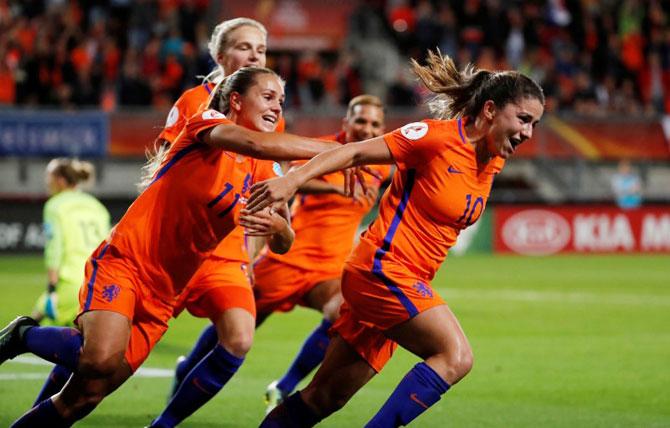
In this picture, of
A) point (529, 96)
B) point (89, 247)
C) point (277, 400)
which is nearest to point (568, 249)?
point (89, 247)

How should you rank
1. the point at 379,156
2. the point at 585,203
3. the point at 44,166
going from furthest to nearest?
the point at 585,203, the point at 44,166, the point at 379,156

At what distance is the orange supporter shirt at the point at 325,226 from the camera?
8.77m

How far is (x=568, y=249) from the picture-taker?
80.7 feet

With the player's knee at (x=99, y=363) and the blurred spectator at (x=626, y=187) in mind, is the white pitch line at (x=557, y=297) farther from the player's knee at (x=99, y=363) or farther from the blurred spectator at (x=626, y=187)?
the player's knee at (x=99, y=363)

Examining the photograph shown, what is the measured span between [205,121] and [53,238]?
200 inches

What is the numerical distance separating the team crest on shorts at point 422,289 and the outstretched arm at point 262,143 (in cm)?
79

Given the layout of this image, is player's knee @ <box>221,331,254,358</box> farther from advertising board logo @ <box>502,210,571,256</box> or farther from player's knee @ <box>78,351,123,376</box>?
advertising board logo @ <box>502,210,571,256</box>

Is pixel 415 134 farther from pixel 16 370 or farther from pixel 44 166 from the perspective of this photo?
pixel 44 166

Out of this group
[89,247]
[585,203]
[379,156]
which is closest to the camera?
[379,156]

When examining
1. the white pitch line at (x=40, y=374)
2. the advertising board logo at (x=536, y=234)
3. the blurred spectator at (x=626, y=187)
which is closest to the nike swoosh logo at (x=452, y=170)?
the white pitch line at (x=40, y=374)

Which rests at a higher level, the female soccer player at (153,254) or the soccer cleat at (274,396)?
the female soccer player at (153,254)

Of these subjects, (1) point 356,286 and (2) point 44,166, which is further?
(2) point 44,166

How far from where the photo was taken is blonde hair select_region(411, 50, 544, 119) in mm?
5996

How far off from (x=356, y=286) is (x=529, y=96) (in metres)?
1.23
